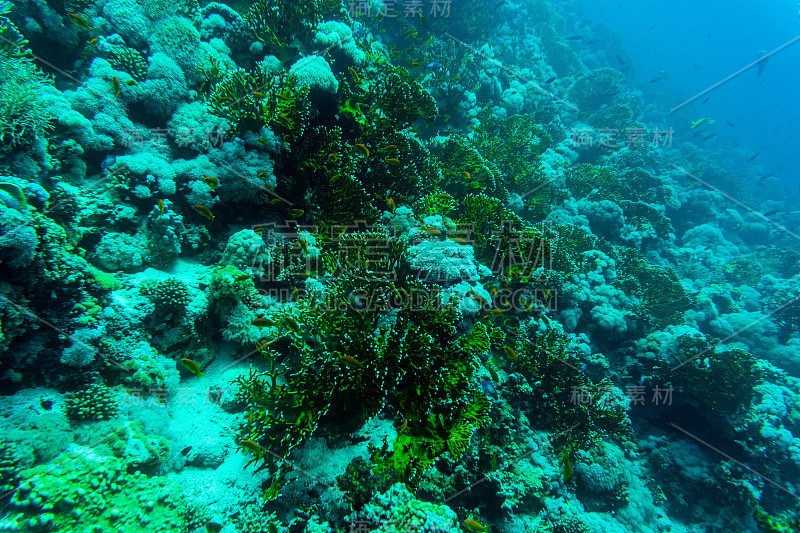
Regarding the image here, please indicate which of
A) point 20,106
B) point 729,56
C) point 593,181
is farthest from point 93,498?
point 729,56

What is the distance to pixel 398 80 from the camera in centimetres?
704

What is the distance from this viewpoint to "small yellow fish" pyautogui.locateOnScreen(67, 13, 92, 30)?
16.2 feet

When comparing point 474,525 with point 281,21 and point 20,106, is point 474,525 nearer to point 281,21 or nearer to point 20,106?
point 20,106

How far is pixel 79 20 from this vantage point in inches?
197

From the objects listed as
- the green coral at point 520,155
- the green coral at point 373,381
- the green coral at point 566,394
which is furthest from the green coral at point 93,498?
the green coral at point 520,155

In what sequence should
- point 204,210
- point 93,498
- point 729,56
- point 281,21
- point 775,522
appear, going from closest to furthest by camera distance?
point 93,498, point 204,210, point 775,522, point 281,21, point 729,56

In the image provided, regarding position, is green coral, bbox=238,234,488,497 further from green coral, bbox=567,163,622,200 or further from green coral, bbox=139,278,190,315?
green coral, bbox=567,163,622,200

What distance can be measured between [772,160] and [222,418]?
73.3 meters

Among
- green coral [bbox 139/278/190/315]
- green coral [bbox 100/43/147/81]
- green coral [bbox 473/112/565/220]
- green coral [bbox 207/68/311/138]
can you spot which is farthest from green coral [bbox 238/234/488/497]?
green coral [bbox 473/112/565/220]

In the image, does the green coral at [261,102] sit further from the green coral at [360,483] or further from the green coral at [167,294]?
the green coral at [360,483]

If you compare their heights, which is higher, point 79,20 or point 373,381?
point 79,20

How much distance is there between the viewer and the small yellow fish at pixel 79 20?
4.94 m

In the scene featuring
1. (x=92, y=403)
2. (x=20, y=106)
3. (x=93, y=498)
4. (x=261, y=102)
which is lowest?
(x=93, y=498)

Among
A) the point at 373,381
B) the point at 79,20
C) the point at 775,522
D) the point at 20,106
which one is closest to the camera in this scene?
the point at 373,381
